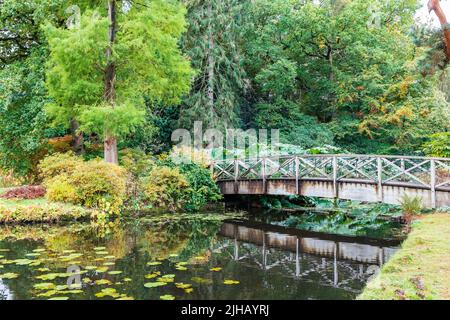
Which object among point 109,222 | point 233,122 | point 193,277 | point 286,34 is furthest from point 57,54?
point 286,34

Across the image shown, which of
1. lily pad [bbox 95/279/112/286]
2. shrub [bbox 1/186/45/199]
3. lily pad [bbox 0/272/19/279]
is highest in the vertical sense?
shrub [bbox 1/186/45/199]

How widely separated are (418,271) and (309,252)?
2.88 metres

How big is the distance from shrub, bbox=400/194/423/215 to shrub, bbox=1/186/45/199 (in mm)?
10754

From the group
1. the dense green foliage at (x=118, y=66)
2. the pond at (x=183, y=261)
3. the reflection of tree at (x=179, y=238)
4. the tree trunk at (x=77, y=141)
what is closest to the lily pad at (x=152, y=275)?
the pond at (x=183, y=261)

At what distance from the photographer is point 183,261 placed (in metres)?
8.32

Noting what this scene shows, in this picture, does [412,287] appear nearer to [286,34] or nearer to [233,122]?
[233,122]

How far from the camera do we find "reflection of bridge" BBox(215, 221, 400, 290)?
309 inches

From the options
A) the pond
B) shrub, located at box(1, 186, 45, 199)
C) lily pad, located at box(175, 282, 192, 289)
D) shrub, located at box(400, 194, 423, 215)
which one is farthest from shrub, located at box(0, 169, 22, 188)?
shrub, located at box(400, 194, 423, 215)

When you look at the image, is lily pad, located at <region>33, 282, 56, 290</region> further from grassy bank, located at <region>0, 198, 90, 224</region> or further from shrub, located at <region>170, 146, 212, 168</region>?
shrub, located at <region>170, 146, 212, 168</region>

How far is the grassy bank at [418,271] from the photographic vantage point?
230 inches

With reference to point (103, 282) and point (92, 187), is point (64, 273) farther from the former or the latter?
point (92, 187)

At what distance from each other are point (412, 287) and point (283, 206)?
11.1m

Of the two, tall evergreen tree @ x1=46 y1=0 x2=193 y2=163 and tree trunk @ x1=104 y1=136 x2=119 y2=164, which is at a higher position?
tall evergreen tree @ x1=46 y1=0 x2=193 y2=163

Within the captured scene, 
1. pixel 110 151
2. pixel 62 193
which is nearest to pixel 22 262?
pixel 62 193
